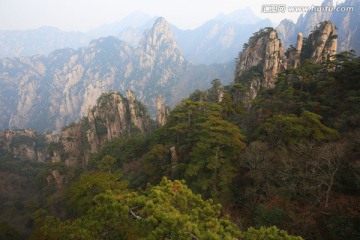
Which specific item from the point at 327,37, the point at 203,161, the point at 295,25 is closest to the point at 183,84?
the point at 295,25

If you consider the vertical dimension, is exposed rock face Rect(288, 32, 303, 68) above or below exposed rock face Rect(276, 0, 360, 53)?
below

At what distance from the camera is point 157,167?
96.5ft

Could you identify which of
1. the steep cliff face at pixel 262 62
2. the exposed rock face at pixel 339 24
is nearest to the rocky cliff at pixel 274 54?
the steep cliff face at pixel 262 62

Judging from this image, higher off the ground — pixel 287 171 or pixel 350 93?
pixel 350 93

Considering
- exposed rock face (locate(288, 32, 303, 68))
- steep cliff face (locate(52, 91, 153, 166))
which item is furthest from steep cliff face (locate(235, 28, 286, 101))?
steep cliff face (locate(52, 91, 153, 166))

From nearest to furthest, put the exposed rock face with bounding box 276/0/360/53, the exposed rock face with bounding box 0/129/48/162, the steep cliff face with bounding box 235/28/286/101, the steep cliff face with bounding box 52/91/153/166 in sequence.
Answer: the steep cliff face with bounding box 235/28/286/101
the steep cliff face with bounding box 52/91/153/166
the exposed rock face with bounding box 0/129/48/162
the exposed rock face with bounding box 276/0/360/53

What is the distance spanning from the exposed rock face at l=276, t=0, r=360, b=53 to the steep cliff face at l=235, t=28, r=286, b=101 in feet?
292

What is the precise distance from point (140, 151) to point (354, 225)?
34.9 meters

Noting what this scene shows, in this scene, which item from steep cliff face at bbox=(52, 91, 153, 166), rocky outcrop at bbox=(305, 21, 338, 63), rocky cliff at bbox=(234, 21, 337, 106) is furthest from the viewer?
steep cliff face at bbox=(52, 91, 153, 166)

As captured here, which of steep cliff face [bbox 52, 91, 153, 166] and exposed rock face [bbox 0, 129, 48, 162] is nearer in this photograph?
steep cliff face [bbox 52, 91, 153, 166]

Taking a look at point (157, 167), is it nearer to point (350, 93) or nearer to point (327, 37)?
point (350, 93)

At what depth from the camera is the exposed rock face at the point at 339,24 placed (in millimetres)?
124000

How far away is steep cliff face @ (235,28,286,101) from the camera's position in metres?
50.4

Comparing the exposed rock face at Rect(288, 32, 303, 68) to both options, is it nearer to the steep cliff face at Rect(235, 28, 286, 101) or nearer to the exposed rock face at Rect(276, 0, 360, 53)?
the steep cliff face at Rect(235, 28, 286, 101)
